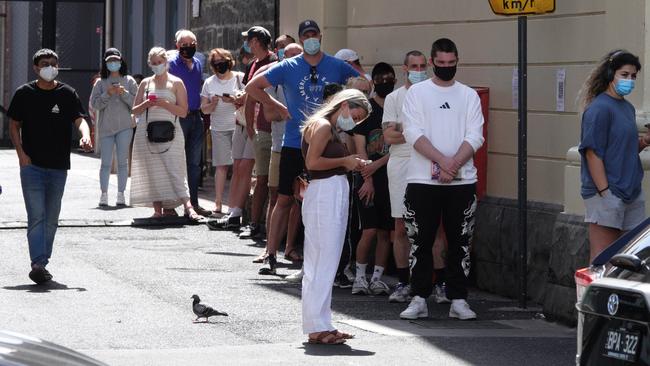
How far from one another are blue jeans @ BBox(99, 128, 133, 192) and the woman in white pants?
8975 mm

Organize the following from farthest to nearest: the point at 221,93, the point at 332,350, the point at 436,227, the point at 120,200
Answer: the point at 120,200, the point at 221,93, the point at 436,227, the point at 332,350

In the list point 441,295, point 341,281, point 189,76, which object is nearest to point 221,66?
point 189,76

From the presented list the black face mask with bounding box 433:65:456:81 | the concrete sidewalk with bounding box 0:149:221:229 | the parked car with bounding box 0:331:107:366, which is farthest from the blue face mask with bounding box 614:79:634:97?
the concrete sidewalk with bounding box 0:149:221:229

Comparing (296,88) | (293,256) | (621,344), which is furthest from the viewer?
(293,256)

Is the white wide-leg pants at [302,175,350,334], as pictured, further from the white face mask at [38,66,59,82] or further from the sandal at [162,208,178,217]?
the sandal at [162,208,178,217]

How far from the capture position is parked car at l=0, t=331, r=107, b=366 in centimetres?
506

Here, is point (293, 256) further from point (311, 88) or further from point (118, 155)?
point (118, 155)

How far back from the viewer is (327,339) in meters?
9.88

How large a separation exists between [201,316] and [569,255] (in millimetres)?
2661

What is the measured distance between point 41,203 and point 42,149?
0.44 meters

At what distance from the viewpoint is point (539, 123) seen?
12586 mm

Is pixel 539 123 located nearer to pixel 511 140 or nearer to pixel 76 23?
pixel 511 140

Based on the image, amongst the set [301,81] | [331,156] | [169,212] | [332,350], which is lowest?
[332,350]

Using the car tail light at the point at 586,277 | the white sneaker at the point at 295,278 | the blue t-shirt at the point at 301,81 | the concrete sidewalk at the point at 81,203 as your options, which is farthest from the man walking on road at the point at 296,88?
the car tail light at the point at 586,277
